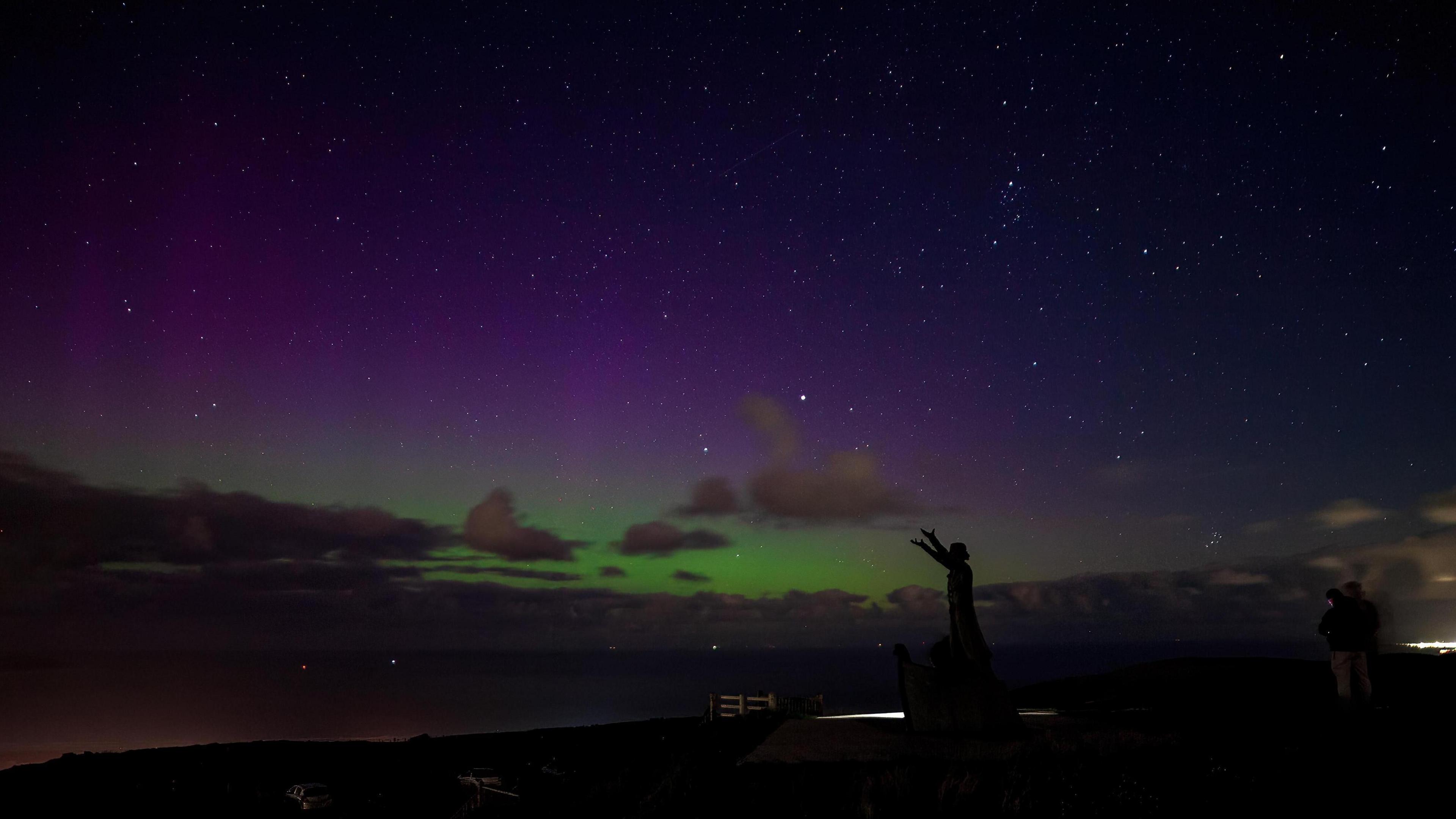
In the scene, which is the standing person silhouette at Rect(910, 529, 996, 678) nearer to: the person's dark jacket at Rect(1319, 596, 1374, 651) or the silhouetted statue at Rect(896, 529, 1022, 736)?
the silhouetted statue at Rect(896, 529, 1022, 736)

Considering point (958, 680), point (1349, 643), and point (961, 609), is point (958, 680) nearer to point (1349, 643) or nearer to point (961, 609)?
point (961, 609)

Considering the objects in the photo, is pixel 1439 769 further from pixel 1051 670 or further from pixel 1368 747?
pixel 1051 670

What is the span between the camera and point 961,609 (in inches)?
578

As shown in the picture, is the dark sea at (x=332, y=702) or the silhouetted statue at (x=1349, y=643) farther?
the dark sea at (x=332, y=702)

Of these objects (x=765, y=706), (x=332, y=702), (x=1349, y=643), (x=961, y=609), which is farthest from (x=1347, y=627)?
(x=332, y=702)

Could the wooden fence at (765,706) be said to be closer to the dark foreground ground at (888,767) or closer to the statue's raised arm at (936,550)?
the dark foreground ground at (888,767)

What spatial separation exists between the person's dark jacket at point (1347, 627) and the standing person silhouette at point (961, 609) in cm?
485

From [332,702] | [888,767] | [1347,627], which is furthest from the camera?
[332,702]

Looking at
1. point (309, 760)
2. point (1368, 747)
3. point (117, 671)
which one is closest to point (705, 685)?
point (117, 671)

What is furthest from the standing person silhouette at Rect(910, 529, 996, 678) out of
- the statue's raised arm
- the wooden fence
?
the wooden fence

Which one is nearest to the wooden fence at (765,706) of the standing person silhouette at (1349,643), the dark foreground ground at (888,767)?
the dark foreground ground at (888,767)

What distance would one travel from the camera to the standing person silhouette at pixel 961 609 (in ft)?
47.1

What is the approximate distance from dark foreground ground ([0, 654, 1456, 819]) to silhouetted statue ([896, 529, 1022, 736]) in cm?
57

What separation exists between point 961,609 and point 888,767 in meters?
4.85
